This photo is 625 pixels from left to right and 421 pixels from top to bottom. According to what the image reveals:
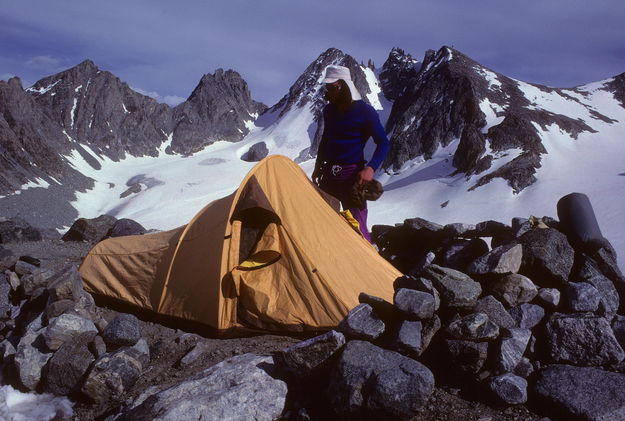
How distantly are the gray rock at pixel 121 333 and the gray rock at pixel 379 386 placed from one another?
3013 mm

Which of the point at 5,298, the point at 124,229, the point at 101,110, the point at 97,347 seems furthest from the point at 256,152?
the point at 97,347

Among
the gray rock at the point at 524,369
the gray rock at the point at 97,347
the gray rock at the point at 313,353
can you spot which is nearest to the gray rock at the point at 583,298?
the gray rock at the point at 524,369

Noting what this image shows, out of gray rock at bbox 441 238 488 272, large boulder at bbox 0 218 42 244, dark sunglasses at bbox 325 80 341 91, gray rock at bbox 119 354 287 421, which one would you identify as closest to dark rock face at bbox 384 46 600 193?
gray rock at bbox 441 238 488 272

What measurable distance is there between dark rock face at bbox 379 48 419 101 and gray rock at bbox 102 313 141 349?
419 ft

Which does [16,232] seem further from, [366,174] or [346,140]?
[366,174]

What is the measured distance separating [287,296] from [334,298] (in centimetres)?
70

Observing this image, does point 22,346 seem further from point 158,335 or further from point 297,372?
point 297,372

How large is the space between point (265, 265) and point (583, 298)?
4.12m

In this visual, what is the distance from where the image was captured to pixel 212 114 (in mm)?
141250

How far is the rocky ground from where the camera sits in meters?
4.05

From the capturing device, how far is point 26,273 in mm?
7785

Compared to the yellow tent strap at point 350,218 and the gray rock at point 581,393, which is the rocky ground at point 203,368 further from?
the yellow tent strap at point 350,218

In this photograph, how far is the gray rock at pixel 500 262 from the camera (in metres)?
5.62

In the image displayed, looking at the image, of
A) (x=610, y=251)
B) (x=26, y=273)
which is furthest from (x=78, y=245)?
(x=610, y=251)
